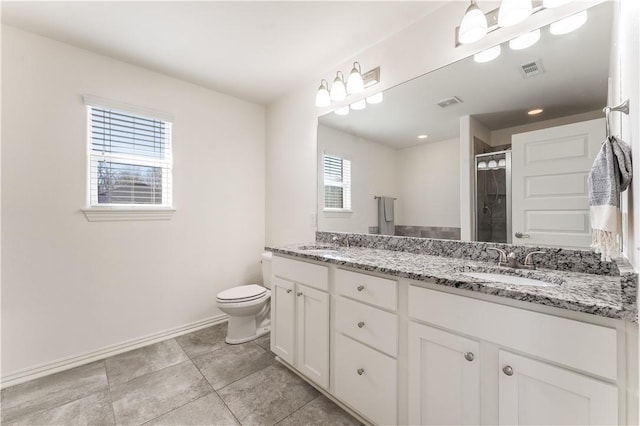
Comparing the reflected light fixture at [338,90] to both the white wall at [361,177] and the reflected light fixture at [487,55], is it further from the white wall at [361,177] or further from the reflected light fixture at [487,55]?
the reflected light fixture at [487,55]

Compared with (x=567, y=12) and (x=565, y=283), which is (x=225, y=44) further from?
(x=565, y=283)

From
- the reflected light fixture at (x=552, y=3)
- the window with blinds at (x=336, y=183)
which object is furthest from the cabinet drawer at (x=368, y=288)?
the reflected light fixture at (x=552, y=3)

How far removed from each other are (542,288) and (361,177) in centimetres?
141

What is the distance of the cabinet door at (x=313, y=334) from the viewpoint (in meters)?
1.51

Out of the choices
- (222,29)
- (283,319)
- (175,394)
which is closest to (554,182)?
(283,319)

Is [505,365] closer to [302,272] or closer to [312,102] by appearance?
[302,272]

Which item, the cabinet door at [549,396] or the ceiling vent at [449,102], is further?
the ceiling vent at [449,102]

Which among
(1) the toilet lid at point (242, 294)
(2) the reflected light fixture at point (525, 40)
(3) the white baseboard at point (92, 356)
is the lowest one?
(3) the white baseboard at point (92, 356)

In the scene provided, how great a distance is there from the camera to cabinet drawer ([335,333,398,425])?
3.94 feet

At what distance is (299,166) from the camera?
2.61 meters

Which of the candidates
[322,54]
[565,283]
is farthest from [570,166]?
[322,54]

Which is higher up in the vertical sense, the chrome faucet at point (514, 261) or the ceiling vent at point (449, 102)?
the ceiling vent at point (449, 102)

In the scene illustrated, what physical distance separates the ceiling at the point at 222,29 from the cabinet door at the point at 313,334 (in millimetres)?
1755

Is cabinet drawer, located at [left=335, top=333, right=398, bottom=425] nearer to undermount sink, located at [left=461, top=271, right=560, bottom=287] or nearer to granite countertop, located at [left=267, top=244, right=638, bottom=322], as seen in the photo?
granite countertop, located at [left=267, top=244, right=638, bottom=322]
